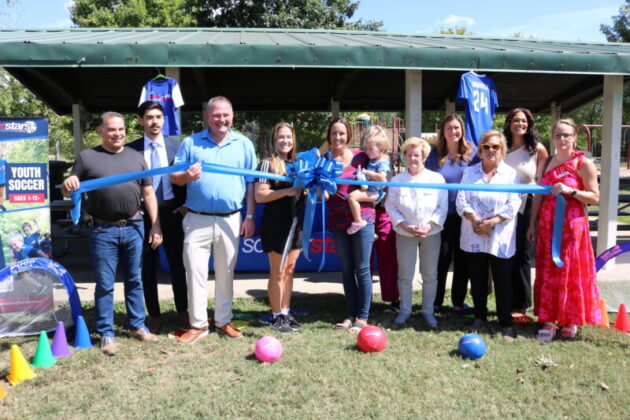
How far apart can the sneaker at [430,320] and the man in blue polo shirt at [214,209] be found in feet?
5.51

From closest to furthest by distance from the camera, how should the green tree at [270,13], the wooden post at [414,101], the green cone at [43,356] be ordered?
1. the green cone at [43,356]
2. the wooden post at [414,101]
3. the green tree at [270,13]

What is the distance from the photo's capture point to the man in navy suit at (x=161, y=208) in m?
4.27

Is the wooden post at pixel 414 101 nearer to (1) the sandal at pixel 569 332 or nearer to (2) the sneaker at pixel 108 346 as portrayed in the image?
(1) the sandal at pixel 569 332

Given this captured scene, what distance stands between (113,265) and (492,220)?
3.06 meters

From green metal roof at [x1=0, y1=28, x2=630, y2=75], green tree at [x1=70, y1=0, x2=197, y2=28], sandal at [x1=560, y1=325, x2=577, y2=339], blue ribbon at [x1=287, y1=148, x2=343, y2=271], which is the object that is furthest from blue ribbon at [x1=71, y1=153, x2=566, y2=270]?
green tree at [x1=70, y1=0, x2=197, y2=28]

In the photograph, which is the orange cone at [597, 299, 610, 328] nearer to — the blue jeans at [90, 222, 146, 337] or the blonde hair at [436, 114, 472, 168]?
the blonde hair at [436, 114, 472, 168]

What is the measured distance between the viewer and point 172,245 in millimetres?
4488

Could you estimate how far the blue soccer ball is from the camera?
3883 millimetres

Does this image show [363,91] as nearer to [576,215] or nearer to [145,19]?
[576,215]

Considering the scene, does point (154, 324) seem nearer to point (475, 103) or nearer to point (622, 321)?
point (622, 321)

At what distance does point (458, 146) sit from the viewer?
4.72 m

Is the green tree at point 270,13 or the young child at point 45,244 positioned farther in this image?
the green tree at point 270,13

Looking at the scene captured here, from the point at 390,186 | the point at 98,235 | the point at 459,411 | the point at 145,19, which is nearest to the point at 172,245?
the point at 98,235

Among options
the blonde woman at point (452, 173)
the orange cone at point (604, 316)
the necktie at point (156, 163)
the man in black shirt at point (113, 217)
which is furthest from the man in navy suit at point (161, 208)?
the orange cone at point (604, 316)
